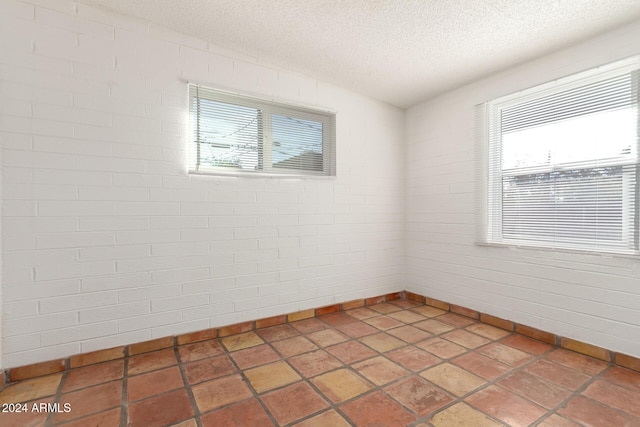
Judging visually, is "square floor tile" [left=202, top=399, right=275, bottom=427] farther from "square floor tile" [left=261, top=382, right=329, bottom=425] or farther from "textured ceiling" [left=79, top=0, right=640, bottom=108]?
"textured ceiling" [left=79, top=0, right=640, bottom=108]

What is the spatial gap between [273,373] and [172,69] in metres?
2.51

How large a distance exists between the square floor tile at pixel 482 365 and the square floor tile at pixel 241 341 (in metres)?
1.63

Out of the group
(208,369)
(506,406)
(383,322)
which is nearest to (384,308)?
(383,322)

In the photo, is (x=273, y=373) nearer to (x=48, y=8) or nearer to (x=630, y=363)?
(x=630, y=363)

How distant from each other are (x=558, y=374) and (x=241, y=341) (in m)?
2.43

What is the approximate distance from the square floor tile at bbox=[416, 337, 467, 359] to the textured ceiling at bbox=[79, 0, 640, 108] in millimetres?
2562

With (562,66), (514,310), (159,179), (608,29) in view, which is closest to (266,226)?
(159,179)

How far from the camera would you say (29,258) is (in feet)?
6.49

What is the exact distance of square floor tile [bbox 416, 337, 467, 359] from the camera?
237 centimetres

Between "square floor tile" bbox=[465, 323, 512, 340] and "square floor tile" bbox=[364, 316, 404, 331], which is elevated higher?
"square floor tile" bbox=[364, 316, 404, 331]

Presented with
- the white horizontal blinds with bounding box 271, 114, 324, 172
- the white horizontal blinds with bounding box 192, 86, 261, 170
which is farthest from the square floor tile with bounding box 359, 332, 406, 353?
the white horizontal blinds with bounding box 192, 86, 261, 170

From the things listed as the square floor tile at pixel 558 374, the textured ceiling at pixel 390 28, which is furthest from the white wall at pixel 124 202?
the square floor tile at pixel 558 374

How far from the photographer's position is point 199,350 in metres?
2.41

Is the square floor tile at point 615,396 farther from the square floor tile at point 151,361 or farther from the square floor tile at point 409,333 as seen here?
the square floor tile at point 151,361
